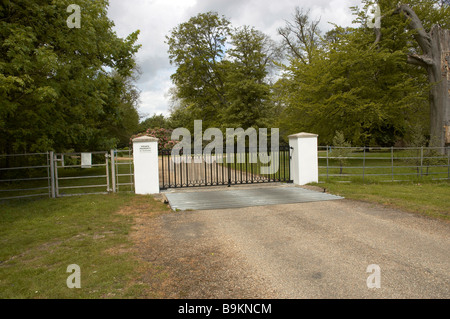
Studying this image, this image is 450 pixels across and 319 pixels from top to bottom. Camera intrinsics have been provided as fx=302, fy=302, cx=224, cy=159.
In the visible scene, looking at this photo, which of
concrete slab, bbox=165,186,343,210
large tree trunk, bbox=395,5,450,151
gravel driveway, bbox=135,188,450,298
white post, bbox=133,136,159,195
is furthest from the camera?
large tree trunk, bbox=395,5,450,151

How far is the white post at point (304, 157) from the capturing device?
11.0 meters

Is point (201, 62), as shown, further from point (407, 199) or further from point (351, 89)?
point (407, 199)

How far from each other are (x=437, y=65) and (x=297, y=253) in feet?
63.7

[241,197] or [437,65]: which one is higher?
[437,65]

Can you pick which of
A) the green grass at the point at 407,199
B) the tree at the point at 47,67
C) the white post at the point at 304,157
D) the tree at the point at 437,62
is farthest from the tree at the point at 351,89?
the tree at the point at 47,67

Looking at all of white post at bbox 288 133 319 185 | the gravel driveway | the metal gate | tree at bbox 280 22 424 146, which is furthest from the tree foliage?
the gravel driveway

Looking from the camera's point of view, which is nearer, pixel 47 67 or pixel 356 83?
pixel 47 67

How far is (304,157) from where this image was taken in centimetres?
1105

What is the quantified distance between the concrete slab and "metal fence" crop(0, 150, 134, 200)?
207 cm

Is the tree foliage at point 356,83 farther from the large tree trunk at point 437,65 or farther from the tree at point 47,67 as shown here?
the tree at point 47,67

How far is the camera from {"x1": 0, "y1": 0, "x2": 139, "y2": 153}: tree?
8.49 meters

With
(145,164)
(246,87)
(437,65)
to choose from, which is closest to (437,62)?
(437,65)

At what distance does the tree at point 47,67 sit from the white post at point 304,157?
798 cm

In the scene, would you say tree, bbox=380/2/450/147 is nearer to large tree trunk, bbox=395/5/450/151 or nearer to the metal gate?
large tree trunk, bbox=395/5/450/151
